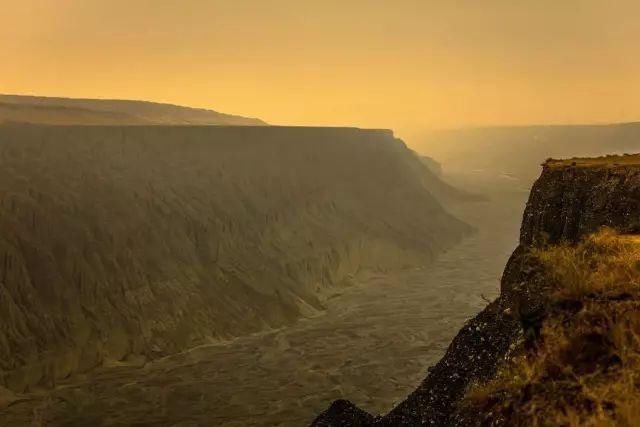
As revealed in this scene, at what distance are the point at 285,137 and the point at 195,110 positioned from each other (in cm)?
7026

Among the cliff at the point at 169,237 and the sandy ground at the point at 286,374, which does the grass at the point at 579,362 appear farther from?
the cliff at the point at 169,237

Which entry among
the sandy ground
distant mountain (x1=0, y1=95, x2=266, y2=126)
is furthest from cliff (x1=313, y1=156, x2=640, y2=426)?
distant mountain (x1=0, y1=95, x2=266, y2=126)

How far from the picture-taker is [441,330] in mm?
36594

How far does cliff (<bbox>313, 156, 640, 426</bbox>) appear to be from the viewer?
6391 millimetres

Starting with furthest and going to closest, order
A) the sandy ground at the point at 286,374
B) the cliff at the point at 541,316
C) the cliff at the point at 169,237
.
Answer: the cliff at the point at 169,237 < the sandy ground at the point at 286,374 < the cliff at the point at 541,316

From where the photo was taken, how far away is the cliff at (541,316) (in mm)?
6391

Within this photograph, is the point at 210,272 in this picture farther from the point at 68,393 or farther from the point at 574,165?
the point at 574,165

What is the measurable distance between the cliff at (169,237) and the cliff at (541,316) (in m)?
26.4

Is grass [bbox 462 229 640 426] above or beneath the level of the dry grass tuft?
beneath

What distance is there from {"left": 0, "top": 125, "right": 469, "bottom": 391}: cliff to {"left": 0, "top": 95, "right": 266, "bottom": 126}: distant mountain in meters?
19.1

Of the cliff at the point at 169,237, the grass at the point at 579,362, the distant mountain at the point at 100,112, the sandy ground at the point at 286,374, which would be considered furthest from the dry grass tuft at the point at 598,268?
the distant mountain at the point at 100,112

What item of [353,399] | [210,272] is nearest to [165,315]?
[210,272]

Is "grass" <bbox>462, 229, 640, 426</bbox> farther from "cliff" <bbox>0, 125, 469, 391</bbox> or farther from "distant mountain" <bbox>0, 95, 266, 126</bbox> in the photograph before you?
"distant mountain" <bbox>0, 95, 266, 126</bbox>

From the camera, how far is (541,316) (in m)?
7.45
